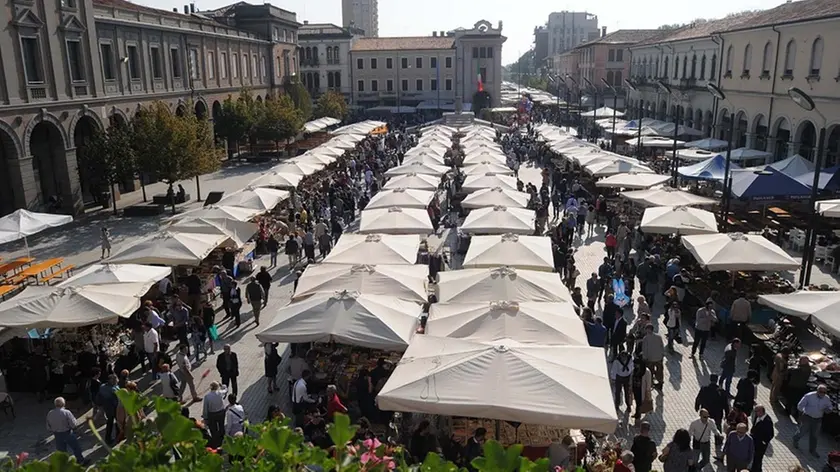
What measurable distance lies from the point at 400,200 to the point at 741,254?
1062cm

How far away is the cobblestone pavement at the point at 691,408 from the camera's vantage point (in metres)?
10.5

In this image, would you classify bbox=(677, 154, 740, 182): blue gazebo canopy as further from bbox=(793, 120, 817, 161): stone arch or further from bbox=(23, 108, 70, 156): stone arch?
bbox=(23, 108, 70, 156): stone arch

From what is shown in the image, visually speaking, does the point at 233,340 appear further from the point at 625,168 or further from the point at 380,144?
the point at 380,144

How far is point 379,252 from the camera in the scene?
15938 millimetres

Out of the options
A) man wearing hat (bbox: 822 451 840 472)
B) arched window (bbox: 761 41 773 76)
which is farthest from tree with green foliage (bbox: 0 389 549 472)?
arched window (bbox: 761 41 773 76)

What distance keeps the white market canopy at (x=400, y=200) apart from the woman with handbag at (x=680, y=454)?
44.8 feet

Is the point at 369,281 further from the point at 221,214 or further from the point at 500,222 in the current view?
the point at 221,214

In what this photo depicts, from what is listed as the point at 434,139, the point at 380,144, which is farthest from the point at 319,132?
the point at 434,139

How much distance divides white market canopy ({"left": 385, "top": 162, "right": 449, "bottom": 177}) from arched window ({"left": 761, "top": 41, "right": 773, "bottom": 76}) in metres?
19.7

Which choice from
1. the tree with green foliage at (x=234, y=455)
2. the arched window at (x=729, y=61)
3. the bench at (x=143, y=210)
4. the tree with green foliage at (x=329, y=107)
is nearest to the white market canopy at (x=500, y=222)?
the tree with green foliage at (x=234, y=455)

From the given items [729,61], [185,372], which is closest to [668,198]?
[185,372]

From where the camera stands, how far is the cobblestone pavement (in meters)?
10.5

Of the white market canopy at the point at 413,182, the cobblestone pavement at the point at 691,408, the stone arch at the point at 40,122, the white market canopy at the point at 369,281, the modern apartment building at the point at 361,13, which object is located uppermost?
the modern apartment building at the point at 361,13

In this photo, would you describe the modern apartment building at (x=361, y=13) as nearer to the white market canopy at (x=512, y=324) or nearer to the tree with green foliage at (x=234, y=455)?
the white market canopy at (x=512, y=324)
